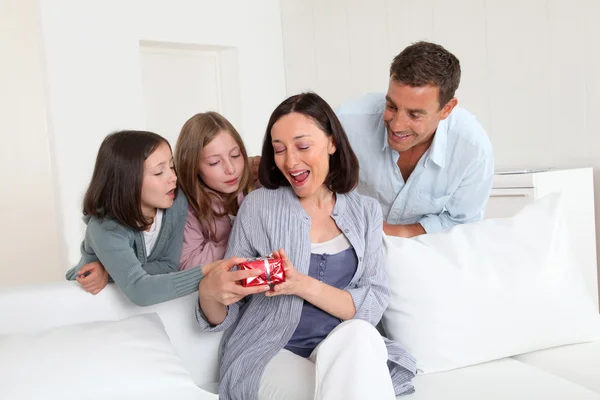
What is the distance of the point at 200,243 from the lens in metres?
2.05

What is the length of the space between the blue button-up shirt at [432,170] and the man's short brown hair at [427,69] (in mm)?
225

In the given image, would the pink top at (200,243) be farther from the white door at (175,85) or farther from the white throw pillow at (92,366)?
the white door at (175,85)

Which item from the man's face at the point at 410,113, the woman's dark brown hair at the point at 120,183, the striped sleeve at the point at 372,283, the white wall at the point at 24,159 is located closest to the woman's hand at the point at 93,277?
the woman's dark brown hair at the point at 120,183

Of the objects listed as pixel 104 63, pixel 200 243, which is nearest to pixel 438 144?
pixel 200 243

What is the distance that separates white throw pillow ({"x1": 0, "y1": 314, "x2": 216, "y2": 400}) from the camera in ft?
4.66

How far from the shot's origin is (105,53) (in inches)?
197

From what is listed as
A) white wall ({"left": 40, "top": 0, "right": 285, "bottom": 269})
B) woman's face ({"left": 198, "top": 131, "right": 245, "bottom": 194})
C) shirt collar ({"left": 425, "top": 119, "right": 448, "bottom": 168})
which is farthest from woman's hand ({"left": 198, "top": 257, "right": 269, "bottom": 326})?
white wall ({"left": 40, "top": 0, "right": 285, "bottom": 269})

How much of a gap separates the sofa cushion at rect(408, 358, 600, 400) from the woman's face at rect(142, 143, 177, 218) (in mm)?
888

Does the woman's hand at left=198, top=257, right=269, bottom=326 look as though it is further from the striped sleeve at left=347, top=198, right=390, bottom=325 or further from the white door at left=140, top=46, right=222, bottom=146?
the white door at left=140, top=46, right=222, bottom=146

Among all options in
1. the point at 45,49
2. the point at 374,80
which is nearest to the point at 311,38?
the point at 374,80

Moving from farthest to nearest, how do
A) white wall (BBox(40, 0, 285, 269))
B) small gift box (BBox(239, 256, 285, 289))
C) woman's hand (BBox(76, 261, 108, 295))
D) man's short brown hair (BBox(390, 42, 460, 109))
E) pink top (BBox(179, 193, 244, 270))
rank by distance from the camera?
white wall (BBox(40, 0, 285, 269)), man's short brown hair (BBox(390, 42, 460, 109)), pink top (BBox(179, 193, 244, 270)), woman's hand (BBox(76, 261, 108, 295)), small gift box (BBox(239, 256, 285, 289))

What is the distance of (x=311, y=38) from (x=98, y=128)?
204cm

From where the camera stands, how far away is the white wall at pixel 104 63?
474cm

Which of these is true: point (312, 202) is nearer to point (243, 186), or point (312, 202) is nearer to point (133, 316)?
point (243, 186)
